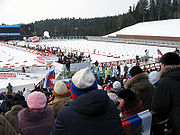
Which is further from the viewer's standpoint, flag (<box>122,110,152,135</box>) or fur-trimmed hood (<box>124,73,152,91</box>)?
fur-trimmed hood (<box>124,73,152,91</box>)

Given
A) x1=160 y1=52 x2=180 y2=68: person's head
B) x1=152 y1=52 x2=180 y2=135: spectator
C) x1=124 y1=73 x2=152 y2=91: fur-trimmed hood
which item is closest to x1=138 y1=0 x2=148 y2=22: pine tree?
x1=124 y1=73 x2=152 y2=91: fur-trimmed hood

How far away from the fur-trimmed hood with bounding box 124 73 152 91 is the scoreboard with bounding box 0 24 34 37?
65307 mm

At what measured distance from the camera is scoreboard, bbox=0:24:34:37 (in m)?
63.4

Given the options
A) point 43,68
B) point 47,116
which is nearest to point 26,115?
point 47,116

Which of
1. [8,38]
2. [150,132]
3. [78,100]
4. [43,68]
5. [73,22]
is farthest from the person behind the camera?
[73,22]

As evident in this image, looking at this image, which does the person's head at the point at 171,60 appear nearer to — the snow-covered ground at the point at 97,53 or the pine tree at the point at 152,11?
the snow-covered ground at the point at 97,53

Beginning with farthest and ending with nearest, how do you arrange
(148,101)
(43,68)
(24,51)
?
1. (24,51)
2. (43,68)
3. (148,101)

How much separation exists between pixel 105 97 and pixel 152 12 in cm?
7588

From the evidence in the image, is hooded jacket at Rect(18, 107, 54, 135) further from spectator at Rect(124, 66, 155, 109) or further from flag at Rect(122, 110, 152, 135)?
spectator at Rect(124, 66, 155, 109)

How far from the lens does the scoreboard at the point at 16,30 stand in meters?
63.4

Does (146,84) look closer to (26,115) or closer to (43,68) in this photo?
(26,115)

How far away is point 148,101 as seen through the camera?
276 centimetres

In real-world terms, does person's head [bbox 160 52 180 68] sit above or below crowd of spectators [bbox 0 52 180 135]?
above

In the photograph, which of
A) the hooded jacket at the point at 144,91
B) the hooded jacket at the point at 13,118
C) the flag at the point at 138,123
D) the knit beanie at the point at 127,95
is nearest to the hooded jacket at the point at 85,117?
the flag at the point at 138,123
